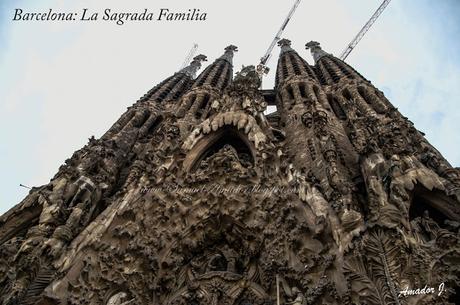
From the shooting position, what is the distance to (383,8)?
135ft

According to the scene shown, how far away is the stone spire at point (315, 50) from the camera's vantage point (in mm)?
27980

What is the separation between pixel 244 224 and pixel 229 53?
87.0ft

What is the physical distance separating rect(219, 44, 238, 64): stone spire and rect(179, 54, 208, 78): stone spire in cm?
220

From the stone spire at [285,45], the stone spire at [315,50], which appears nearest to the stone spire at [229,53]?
the stone spire at [285,45]

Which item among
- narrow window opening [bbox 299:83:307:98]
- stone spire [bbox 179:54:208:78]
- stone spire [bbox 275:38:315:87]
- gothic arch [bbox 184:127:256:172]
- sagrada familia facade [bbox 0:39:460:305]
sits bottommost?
sagrada familia facade [bbox 0:39:460:305]

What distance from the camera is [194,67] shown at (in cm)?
3262

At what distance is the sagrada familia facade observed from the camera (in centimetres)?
626

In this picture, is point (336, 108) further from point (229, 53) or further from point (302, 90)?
point (229, 53)

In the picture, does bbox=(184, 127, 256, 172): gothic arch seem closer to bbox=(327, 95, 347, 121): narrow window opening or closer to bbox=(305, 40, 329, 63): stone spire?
bbox=(327, 95, 347, 121): narrow window opening

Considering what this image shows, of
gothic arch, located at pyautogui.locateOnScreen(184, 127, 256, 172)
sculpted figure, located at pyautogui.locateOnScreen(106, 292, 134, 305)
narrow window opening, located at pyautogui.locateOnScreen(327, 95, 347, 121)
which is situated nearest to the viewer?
sculpted figure, located at pyautogui.locateOnScreen(106, 292, 134, 305)

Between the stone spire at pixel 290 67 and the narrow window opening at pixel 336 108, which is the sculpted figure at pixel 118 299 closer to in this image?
the narrow window opening at pixel 336 108

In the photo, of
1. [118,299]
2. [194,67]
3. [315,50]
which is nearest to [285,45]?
[315,50]

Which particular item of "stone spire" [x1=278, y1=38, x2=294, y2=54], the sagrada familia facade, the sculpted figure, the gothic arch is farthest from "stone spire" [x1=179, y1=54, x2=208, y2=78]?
the sculpted figure

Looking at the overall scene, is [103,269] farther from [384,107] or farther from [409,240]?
[384,107]
